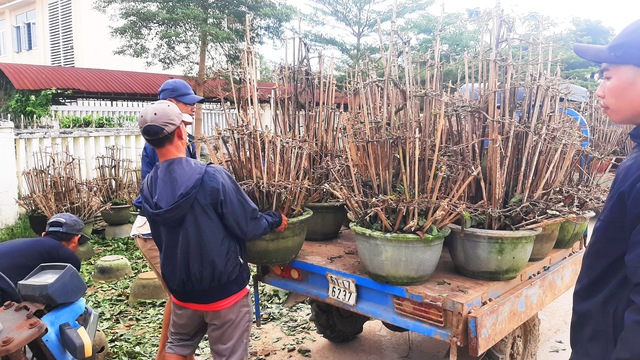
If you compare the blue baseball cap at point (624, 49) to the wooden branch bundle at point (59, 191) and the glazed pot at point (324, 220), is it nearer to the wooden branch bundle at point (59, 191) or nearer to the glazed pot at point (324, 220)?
the glazed pot at point (324, 220)

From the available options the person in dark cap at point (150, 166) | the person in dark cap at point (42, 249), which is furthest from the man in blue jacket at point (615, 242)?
the person in dark cap at point (42, 249)

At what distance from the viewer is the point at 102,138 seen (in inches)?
288

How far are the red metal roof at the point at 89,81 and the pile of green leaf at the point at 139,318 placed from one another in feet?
19.3

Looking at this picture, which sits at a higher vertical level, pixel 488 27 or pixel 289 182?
pixel 488 27

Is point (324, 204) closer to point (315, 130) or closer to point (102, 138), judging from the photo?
point (315, 130)

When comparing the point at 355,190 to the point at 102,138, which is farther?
the point at 102,138

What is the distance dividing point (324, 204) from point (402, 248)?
3.16ft

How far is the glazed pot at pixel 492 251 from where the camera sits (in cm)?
229

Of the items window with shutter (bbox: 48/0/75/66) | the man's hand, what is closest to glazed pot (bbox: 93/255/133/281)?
the man's hand

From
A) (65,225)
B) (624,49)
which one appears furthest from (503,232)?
(65,225)

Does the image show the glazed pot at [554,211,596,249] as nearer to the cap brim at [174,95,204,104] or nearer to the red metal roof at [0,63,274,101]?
the cap brim at [174,95,204,104]

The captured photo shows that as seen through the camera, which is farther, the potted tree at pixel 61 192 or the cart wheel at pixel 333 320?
the potted tree at pixel 61 192

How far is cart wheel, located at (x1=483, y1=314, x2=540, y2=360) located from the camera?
97.8 inches

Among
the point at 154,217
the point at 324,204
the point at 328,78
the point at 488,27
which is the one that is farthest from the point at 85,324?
the point at 488,27
